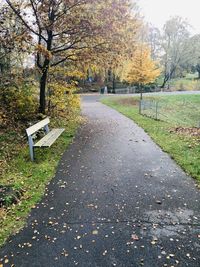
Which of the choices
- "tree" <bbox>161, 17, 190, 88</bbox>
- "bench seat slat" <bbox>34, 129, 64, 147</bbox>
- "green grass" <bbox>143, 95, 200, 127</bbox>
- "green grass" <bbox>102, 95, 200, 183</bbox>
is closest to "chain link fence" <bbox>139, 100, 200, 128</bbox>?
"green grass" <bbox>143, 95, 200, 127</bbox>

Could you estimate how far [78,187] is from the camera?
5.72 m

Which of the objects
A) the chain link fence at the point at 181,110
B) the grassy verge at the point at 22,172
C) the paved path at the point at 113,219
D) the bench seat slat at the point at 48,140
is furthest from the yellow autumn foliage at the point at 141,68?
the paved path at the point at 113,219

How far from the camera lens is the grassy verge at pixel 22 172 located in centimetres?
448

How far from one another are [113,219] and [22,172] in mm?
Answer: 3112

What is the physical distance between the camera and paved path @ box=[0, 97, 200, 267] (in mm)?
3541

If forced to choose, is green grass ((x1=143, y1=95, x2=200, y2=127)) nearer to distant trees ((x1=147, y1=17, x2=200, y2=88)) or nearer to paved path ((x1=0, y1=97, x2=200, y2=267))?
distant trees ((x1=147, y1=17, x2=200, y2=88))

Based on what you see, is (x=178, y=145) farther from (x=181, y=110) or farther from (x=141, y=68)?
(x=181, y=110)

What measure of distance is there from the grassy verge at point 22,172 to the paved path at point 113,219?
208mm

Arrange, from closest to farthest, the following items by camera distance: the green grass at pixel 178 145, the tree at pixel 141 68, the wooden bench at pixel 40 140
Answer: the green grass at pixel 178 145
the wooden bench at pixel 40 140
the tree at pixel 141 68

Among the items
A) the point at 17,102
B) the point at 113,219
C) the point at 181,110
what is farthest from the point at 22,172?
the point at 181,110

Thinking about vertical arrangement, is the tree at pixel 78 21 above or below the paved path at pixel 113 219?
above

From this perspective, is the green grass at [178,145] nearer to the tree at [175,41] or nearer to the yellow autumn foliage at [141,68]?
the yellow autumn foliage at [141,68]

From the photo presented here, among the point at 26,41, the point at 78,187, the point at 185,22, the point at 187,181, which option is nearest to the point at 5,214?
the point at 78,187

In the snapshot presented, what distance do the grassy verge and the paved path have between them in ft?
0.68
